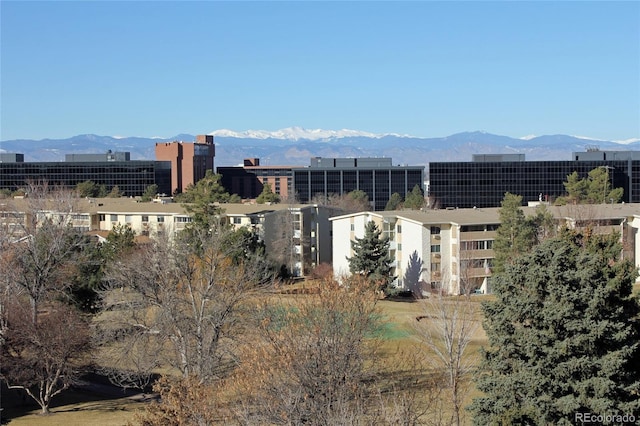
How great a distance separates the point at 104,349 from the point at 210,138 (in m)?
125

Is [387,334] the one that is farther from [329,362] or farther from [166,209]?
[166,209]

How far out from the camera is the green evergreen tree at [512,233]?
170 feet

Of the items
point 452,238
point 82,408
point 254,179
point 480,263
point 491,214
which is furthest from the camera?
point 254,179

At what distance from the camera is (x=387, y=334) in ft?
129

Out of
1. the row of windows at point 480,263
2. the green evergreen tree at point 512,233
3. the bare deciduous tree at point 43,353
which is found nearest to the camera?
the bare deciduous tree at point 43,353

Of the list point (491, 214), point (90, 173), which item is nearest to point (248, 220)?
point (491, 214)

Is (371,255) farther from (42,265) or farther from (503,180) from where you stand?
(503,180)

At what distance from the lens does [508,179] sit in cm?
10775

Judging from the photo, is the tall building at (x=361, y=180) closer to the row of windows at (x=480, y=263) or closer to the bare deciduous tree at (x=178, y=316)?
the row of windows at (x=480, y=263)

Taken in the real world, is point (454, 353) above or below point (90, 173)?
below

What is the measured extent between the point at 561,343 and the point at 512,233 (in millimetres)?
35028

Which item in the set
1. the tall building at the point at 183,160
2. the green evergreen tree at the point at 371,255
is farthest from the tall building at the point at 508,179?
the green evergreen tree at the point at 371,255

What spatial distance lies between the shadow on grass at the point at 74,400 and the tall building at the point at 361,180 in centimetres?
8502

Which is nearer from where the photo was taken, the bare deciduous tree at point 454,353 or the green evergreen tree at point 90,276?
the bare deciduous tree at point 454,353
